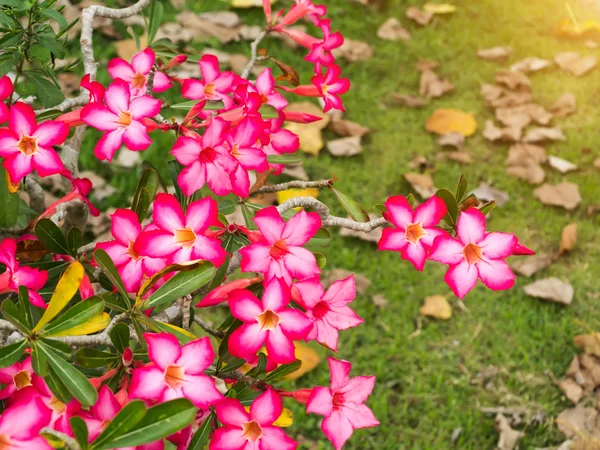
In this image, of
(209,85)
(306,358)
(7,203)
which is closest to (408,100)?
(306,358)

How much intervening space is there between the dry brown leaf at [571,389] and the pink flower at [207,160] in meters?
1.37

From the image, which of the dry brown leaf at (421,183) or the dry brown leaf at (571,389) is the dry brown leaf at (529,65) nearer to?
the dry brown leaf at (421,183)

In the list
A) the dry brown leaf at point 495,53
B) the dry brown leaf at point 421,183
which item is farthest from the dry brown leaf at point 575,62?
the dry brown leaf at point 421,183

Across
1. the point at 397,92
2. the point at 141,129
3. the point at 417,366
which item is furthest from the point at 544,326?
the point at 141,129

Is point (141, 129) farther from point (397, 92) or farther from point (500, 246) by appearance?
point (397, 92)

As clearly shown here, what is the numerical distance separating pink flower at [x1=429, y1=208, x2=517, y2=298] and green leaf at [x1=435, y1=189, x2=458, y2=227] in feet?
0.16

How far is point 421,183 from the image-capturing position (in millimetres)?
2473

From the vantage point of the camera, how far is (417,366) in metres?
2.03

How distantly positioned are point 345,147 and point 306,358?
3.08ft

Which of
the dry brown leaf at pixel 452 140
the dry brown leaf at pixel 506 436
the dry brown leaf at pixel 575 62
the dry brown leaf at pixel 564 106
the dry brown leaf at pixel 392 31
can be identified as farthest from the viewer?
the dry brown leaf at pixel 392 31

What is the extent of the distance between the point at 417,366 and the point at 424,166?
87 cm

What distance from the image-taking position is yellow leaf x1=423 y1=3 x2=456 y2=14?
3209 millimetres

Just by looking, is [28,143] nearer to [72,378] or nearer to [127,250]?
[127,250]

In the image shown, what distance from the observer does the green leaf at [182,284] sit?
2.85 feet
